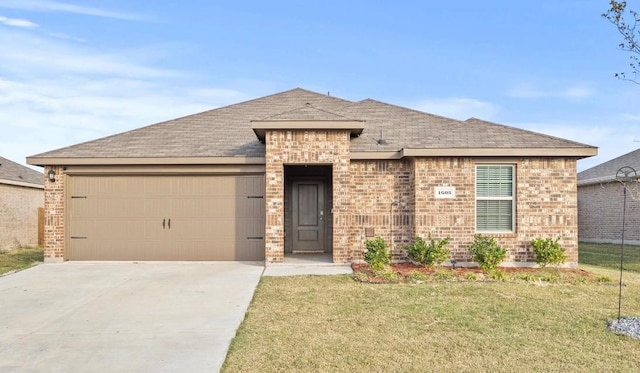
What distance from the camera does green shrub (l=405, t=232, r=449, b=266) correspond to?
1089 cm

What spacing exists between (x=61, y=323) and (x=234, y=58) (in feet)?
32.3

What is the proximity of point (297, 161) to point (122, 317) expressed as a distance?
5.55 meters

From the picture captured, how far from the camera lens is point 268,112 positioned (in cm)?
1523

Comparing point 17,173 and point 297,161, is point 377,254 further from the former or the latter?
point 17,173

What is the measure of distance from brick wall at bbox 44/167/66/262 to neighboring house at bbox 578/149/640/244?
19.1 metres

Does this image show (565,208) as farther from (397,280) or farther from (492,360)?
(492,360)

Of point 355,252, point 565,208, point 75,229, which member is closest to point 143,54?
point 75,229

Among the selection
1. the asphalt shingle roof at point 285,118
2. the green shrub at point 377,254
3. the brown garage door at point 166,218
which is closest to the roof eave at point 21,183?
the asphalt shingle roof at point 285,118

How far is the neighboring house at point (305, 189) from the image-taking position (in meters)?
11.4

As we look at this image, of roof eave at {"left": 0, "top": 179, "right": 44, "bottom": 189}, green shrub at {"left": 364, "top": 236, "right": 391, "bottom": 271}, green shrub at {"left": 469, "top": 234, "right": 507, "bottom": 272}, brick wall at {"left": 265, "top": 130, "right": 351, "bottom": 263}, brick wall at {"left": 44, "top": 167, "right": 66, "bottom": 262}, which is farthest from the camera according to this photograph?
roof eave at {"left": 0, "top": 179, "right": 44, "bottom": 189}

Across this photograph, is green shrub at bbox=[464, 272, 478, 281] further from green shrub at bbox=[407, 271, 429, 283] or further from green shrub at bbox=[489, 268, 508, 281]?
green shrub at bbox=[407, 271, 429, 283]

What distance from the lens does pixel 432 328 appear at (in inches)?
246

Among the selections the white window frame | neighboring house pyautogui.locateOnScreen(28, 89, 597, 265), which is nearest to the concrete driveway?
neighboring house pyautogui.locateOnScreen(28, 89, 597, 265)

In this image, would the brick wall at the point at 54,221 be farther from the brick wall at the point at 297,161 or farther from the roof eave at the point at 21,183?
the roof eave at the point at 21,183
